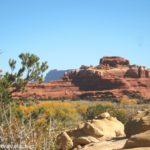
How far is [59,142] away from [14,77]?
8.99m

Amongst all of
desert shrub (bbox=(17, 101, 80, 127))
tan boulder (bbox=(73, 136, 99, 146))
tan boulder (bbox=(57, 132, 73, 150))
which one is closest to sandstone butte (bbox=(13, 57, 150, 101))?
desert shrub (bbox=(17, 101, 80, 127))

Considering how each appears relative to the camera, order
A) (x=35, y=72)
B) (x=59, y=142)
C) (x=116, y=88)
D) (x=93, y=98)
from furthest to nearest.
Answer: (x=116, y=88) < (x=93, y=98) < (x=35, y=72) < (x=59, y=142)

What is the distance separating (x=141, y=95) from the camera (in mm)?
120688

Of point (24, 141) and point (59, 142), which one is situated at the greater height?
point (24, 141)

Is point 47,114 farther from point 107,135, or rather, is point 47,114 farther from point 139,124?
point 139,124

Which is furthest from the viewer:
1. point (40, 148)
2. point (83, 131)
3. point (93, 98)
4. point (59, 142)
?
point (93, 98)

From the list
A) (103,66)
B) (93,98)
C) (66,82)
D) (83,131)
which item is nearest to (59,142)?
(83,131)

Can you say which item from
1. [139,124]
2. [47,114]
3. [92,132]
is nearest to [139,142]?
[139,124]

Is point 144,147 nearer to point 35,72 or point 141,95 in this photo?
point 35,72

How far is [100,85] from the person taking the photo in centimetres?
12825

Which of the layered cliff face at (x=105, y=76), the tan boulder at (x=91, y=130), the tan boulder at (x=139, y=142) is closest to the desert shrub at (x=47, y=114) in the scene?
the tan boulder at (x=91, y=130)

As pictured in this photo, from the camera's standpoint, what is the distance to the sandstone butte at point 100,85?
398ft

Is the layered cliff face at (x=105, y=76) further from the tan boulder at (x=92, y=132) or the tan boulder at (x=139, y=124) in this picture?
the tan boulder at (x=139, y=124)

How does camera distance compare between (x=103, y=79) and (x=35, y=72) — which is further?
(x=103, y=79)
